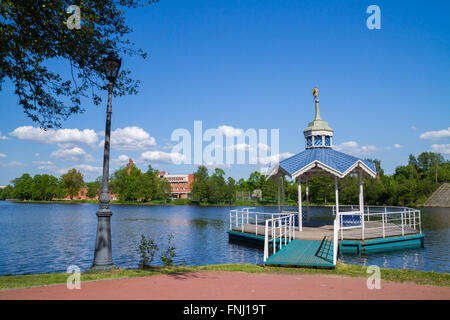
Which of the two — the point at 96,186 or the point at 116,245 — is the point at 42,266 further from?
the point at 96,186

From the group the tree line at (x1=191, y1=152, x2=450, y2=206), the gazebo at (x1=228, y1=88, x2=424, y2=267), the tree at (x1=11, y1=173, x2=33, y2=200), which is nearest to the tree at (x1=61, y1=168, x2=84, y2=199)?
the tree at (x1=11, y1=173, x2=33, y2=200)

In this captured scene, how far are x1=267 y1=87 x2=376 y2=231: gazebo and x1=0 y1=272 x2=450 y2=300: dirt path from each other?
10879 mm

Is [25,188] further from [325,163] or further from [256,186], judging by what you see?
[325,163]

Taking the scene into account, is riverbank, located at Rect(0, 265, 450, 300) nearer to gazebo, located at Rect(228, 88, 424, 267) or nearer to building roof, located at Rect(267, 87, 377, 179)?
gazebo, located at Rect(228, 88, 424, 267)

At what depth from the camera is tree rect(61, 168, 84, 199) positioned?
436 feet

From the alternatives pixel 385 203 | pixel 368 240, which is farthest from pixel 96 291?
pixel 385 203

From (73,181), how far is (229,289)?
457ft

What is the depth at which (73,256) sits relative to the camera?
62.2 feet

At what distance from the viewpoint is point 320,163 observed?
799 inches

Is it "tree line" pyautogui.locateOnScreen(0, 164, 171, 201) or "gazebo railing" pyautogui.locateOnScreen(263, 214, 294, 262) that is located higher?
"tree line" pyautogui.locateOnScreen(0, 164, 171, 201)

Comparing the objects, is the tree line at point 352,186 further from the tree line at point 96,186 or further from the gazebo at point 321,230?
the gazebo at point 321,230

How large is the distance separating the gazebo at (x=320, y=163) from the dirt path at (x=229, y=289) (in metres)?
10.9

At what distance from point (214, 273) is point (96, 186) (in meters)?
132

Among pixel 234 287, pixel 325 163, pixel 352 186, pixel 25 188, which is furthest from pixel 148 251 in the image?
pixel 25 188
